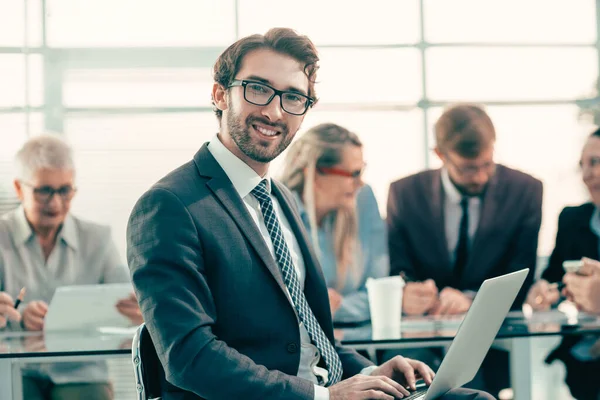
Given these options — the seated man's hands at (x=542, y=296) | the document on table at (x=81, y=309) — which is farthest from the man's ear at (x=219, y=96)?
the seated man's hands at (x=542, y=296)

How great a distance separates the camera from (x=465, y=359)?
1.46 m

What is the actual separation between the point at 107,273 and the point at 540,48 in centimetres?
205

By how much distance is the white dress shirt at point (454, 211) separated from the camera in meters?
3.12

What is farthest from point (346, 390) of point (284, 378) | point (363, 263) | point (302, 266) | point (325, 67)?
point (325, 67)

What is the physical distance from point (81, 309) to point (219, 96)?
1.16 meters

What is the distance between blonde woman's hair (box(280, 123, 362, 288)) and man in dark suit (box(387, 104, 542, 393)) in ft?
0.59

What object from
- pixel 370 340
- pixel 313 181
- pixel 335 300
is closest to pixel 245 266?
pixel 370 340

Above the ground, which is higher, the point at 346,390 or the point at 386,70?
the point at 386,70

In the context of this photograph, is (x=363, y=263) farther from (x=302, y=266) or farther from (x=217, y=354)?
(x=217, y=354)

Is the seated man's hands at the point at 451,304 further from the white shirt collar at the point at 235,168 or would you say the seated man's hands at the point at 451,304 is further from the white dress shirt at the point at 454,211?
the white shirt collar at the point at 235,168

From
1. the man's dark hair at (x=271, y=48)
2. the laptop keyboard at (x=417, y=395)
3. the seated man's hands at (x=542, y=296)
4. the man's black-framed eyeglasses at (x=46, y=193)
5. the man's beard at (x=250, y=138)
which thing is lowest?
the laptop keyboard at (x=417, y=395)

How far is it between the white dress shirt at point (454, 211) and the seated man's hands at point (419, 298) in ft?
1.36

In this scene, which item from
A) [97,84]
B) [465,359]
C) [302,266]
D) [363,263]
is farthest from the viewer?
[97,84]

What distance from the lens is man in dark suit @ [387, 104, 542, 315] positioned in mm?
3025
